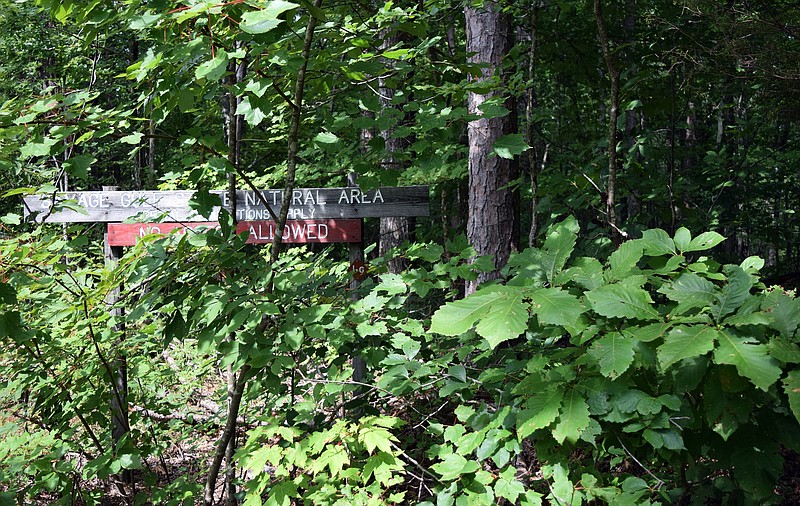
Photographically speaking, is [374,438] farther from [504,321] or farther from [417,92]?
[417,92]

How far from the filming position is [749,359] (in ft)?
3.71

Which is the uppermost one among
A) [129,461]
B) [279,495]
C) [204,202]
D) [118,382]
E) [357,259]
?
[204,202]

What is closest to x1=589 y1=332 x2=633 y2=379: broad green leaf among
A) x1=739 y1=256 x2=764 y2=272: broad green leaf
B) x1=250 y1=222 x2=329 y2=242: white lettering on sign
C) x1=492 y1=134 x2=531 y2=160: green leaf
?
x1=739 y1=256 x2=764 y2=272: broad green leaf

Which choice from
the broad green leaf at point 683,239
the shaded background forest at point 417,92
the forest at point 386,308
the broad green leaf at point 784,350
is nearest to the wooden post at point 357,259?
the forest at point 386,308

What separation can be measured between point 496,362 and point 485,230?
4.98 ft

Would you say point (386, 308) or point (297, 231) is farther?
point (297, 231)

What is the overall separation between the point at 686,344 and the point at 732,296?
0.21 meters

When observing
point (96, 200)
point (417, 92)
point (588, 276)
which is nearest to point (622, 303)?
point (588, 276)

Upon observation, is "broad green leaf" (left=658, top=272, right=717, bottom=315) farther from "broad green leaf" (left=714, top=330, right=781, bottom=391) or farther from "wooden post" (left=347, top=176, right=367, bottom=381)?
"wooden post" (left=347, top=176, right=367, bottom=381)

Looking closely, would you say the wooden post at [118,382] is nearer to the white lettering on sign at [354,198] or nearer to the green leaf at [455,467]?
the white lettering on sign at [354,198]

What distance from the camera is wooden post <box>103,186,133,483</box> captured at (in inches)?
122

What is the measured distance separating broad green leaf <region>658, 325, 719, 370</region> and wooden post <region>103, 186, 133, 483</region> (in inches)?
95.9

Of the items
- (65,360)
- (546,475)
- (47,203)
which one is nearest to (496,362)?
(546,475)

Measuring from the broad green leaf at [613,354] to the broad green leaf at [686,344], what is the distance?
12 centimetres
